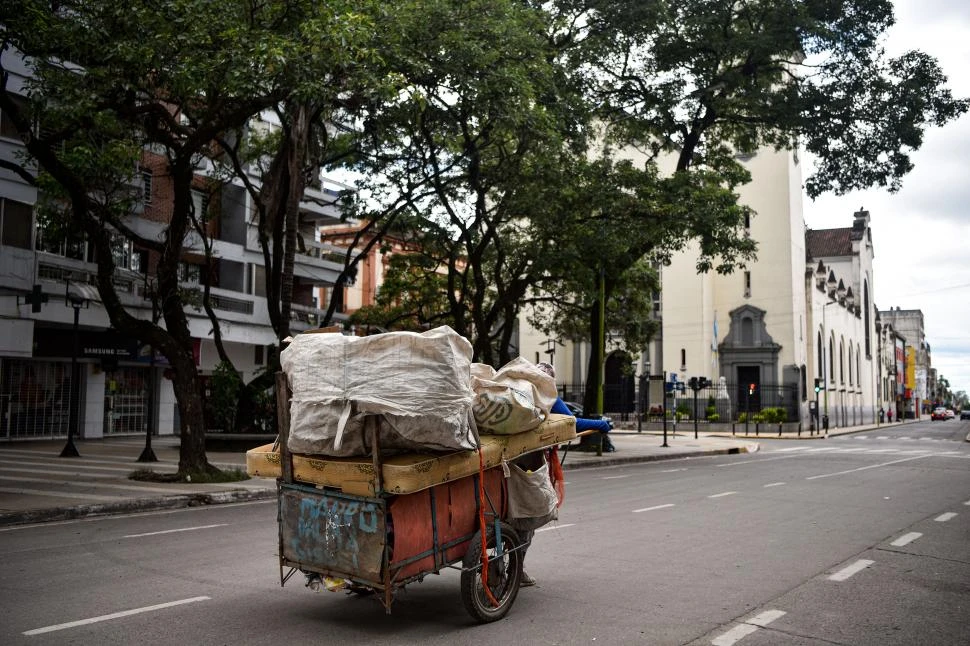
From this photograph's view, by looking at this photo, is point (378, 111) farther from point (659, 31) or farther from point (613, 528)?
point (613, 528)

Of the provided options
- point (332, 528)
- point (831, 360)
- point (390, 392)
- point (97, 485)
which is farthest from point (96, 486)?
point (831, 360)

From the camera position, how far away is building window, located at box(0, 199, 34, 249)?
2328cm

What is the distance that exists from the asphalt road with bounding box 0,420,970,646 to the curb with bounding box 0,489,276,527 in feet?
1.70

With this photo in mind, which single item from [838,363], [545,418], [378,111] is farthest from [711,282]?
[545,418]

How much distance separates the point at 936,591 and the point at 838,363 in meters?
65.9

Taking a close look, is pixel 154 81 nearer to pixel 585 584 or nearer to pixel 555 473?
pixel 555 473

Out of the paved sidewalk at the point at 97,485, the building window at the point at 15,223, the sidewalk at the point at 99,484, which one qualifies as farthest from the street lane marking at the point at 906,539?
the building window at the point at 15,223

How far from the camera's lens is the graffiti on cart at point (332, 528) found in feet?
17.3

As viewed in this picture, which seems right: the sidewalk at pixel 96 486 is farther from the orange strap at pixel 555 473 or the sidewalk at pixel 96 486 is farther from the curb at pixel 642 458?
the orange strap at pixel 555 473

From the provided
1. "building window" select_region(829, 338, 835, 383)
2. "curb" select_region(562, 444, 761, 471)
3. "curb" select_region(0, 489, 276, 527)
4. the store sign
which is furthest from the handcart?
"building window" select_region(829, 338, 835, 383)

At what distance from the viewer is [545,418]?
6.39m

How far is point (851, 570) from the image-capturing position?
784 cm

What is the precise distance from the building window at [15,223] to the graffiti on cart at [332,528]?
846 inches

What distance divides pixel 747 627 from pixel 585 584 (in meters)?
1.63
